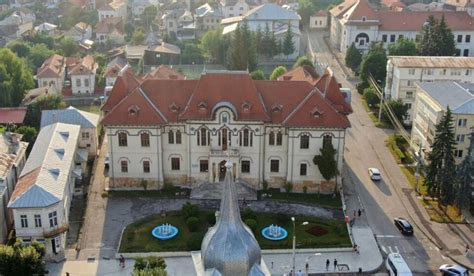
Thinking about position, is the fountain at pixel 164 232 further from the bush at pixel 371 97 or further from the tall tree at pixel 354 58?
the tall tree at pixel 354 58

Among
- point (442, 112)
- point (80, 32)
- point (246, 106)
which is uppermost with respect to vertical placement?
point (246, 106)

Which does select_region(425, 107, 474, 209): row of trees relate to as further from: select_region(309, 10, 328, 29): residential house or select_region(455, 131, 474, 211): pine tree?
select_region(309, 10, 328, 29): residential house

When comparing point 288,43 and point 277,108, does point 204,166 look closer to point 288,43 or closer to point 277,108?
point 277,108

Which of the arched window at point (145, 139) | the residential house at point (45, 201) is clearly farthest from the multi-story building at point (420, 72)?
the residential house at point (45, 201)

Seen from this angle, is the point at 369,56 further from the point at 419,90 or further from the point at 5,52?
the point at 5,52

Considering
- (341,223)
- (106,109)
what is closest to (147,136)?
(106,109)

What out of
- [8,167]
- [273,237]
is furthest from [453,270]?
[8,167]
